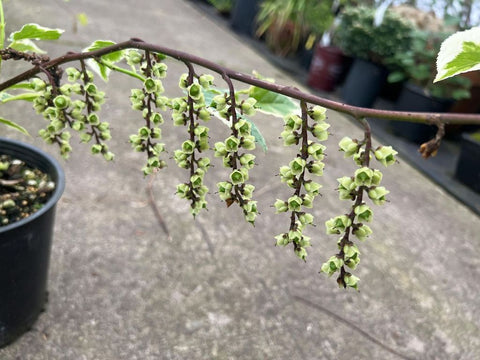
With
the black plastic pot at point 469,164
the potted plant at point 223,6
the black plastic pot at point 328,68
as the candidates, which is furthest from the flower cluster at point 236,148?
the potted plant at point 223,6

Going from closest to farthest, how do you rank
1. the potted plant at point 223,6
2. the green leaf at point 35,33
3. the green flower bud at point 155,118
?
the green flower bud at point 155,118
the green leaf at point 35,33
the potted plant at point 223,6

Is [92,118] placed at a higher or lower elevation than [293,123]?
lower

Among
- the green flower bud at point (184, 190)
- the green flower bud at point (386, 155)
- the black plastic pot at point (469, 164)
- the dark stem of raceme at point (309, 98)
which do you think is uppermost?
the dark stem of raceme at point (309, 98)

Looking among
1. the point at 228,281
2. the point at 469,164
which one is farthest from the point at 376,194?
the point at 469,164

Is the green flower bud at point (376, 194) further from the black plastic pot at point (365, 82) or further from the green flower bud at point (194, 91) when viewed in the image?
the black plastic pot at point (365, 82)

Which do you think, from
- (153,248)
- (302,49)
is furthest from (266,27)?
(153,248)

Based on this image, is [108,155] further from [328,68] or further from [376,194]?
[328,68]
